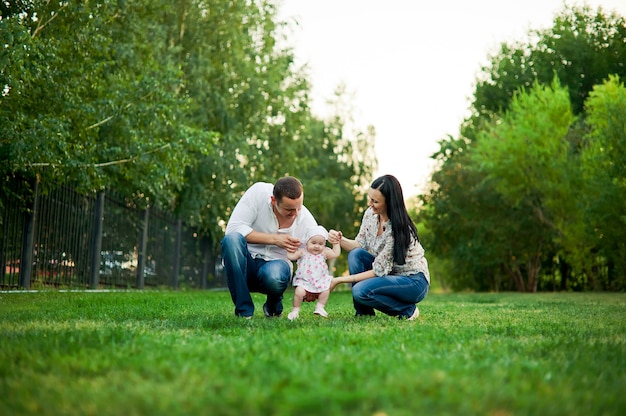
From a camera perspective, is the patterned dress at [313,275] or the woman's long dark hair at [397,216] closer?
the patterned dress at [313,275]

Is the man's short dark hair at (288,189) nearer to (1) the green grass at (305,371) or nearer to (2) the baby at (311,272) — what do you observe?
(2) the baby at (311,272)

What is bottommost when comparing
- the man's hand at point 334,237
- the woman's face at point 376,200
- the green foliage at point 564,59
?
the man's hand at point 334,237

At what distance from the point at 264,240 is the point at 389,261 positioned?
1271 millimetres

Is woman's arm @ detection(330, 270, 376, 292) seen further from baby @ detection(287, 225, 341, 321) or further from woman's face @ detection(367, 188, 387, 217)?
woman's face @ detection(367, 188, 387, 217)

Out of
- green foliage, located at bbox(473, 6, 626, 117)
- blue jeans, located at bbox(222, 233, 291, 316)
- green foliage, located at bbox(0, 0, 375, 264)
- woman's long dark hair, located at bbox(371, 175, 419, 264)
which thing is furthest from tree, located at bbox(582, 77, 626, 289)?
blue jeans, located at bbox(222, 233, 291, 316)

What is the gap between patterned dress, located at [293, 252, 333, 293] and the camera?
23.2 ft

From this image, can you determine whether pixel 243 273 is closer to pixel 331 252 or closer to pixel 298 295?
pixel 298 295

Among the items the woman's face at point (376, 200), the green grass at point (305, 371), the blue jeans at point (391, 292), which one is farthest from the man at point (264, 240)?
the green grass at point (305, 371)

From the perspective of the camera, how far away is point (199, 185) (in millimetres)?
25531

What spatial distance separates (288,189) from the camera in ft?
22.8

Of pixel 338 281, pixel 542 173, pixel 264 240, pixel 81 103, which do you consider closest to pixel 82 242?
pixel 81 103

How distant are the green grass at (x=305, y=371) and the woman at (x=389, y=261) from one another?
55.3 inches

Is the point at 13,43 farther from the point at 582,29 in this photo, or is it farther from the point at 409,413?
the point at 582,29

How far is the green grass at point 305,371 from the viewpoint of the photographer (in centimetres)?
276
